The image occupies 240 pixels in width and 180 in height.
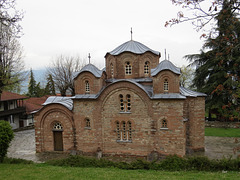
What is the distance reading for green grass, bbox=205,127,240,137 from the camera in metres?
18.5

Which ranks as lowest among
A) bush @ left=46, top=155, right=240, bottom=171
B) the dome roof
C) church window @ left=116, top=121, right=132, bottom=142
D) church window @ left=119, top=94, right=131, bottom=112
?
bush @ left=46, top=155, right=240, bottom=171

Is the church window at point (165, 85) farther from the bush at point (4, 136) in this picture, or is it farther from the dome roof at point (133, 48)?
the bush at point (4, 136)

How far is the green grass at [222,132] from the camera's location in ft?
60.8

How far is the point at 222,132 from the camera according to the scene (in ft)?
64.0

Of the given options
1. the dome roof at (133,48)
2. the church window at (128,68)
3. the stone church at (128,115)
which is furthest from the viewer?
the church window at (128,68)

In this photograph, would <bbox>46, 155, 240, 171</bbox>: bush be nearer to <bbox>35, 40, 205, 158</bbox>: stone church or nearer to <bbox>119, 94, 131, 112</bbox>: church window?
<bbox>35, 40, 205, 158</bbox>: stone church

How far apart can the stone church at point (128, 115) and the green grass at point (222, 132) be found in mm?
5964

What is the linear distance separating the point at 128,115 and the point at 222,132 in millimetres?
12339

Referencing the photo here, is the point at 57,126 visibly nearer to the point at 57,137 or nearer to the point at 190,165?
the point at 57,137

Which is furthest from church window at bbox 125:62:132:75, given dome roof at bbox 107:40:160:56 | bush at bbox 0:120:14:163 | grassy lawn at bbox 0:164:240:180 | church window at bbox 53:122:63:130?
bush at bbox 0:120:14:163

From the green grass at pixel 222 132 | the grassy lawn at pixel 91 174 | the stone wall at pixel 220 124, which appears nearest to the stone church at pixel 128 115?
the grassy lawn at pixel 91 174

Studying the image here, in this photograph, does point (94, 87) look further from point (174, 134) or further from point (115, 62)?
point (174, 134)

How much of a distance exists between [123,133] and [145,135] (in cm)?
160

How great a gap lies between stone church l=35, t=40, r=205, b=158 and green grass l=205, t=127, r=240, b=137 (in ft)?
19.6
